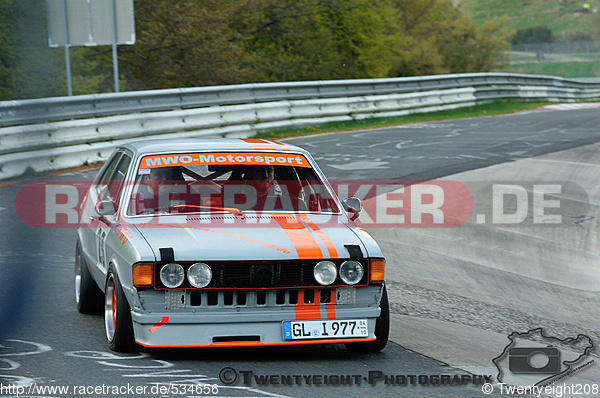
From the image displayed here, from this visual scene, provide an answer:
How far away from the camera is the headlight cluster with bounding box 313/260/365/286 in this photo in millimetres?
5207

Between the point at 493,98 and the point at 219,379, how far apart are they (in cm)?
2641

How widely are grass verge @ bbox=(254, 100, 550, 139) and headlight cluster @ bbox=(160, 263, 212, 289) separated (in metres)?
14.3

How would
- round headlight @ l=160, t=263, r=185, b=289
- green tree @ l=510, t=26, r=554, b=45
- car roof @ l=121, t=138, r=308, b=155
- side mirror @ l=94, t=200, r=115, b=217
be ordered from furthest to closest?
green tree @ l=510, t=26, r=554, b=45, car roof @ l=121, t=138, r=308, b=155, side mirror @ l=94, t=200, r=115, b=217, round headlight @ l=160, t=263, r=185, b=289

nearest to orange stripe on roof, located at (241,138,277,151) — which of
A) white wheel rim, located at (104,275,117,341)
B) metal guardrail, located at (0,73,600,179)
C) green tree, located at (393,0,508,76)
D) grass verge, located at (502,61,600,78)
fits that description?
white wheel rim, located at (104,275,117,341)

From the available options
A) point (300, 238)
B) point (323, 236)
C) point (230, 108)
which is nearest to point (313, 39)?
point (230, 108)

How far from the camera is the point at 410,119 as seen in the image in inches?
963

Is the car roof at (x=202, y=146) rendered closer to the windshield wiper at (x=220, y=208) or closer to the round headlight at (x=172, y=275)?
the windshield wiper at (x=220, y=208)

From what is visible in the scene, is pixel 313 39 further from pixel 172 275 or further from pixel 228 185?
pixel 172 275

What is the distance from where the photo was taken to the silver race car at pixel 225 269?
5051mm

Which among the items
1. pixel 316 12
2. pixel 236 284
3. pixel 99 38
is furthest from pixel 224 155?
pixel 316 12

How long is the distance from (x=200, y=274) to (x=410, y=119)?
1992cm

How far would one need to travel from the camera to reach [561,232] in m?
11.3

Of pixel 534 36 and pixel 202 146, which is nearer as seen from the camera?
pixel 202 146

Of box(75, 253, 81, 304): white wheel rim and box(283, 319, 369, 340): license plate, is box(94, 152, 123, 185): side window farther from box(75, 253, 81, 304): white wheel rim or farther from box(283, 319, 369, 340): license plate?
box(283, 319, 369, 340): license plate
